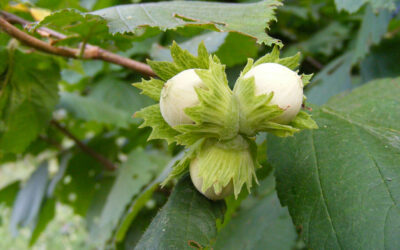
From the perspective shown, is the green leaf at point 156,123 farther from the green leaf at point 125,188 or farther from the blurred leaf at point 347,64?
the blurred leaf at point 347,64

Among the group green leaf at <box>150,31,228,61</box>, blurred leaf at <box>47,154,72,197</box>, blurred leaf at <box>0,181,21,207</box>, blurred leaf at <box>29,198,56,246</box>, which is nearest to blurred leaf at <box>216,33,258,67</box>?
green leaf at <box>150,31,228,61</box>

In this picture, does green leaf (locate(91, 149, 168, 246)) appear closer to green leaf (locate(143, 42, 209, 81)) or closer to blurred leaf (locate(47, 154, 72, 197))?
blurred leaf (locate(47, 154, 72, 197))

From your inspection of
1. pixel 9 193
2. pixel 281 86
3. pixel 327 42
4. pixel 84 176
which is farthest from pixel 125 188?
pixel 327 42

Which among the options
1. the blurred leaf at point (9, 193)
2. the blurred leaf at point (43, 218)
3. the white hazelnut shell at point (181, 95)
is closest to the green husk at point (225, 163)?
the white hazelnut shell at point (181, 95)

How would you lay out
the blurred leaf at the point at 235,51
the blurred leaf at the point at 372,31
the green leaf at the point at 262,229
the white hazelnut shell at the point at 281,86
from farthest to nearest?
the blurred leaf at the point at 372,31 < the green leaf at the point at 262,229 < the blurred leaf at the point at 235,51 < the white hazelnut shell at the point at 281,86

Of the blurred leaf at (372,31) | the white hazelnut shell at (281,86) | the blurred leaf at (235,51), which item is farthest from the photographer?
the blurred leaf at (372,31)

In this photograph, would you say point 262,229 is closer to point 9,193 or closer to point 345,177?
point 345,177

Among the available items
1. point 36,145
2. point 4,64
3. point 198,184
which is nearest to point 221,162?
point 198,184
